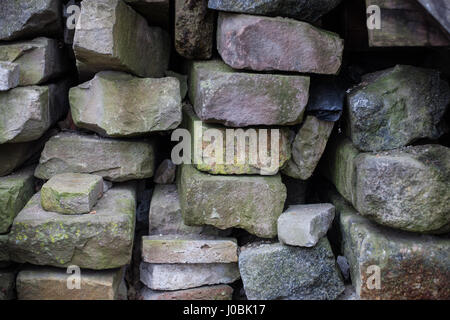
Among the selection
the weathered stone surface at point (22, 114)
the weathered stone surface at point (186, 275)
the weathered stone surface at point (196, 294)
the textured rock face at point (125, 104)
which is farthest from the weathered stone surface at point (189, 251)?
the weathered stone surface at point (22, 114)

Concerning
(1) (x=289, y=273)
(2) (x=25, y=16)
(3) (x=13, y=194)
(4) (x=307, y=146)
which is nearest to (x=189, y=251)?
(1) (x=289, y=273)

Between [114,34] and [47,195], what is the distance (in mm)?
887

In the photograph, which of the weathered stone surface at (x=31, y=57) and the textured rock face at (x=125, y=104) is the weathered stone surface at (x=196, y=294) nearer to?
the textured rock face at (x=125, y=104)

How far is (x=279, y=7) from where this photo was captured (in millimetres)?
2469

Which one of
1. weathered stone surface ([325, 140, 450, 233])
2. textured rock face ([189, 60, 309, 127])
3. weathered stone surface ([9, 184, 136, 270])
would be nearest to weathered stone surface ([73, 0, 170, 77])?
textured rock face ([189, 60, 309, 127])

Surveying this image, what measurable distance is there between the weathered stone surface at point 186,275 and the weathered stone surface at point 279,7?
53.7 inches

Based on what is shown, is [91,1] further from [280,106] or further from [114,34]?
[280,106]

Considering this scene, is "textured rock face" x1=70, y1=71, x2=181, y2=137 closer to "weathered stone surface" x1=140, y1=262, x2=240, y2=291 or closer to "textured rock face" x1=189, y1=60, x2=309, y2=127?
"textured rock face" x1=189, y1=60, x2=309, y2=127

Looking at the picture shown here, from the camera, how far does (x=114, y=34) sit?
254 centimetres

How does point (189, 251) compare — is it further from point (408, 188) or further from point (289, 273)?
point (408, 188)

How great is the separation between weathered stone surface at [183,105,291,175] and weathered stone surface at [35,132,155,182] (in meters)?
0.43

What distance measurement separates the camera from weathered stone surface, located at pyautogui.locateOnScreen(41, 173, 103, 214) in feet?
8.16

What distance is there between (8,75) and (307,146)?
63.4 inches

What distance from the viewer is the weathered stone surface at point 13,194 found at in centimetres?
255
